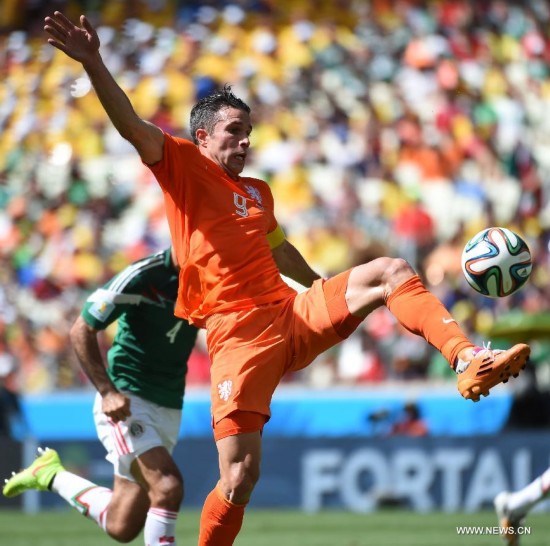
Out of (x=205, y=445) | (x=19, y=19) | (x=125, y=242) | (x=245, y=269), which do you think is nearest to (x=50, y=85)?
(x=19, y=19)

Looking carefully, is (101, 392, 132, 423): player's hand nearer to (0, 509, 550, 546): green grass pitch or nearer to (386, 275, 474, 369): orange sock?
(386, 275, 474, 369): orange sock

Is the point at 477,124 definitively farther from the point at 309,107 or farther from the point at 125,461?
the point at 125,461

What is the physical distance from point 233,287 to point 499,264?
1.34 meters

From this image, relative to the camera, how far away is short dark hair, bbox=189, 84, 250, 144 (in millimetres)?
Answer: 6180

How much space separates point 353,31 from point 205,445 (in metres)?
A: 7.18

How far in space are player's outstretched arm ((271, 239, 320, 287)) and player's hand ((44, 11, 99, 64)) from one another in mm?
1724

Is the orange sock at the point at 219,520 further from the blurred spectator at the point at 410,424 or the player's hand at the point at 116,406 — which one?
the blurred spectator at the point at 410,424

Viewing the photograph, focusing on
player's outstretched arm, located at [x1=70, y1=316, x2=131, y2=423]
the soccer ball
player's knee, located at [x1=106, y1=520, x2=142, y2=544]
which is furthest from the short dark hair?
player's knee, located at [x1=106, y1=520, x2=142, y2=544]

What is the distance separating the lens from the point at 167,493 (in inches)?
263

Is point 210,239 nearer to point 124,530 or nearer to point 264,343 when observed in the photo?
point 264,343

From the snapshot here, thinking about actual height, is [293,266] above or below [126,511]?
above

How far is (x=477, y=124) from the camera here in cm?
1612

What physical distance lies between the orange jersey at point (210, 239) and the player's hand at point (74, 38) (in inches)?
24.5

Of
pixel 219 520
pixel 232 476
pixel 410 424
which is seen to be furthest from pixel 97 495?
pixel 410 424
